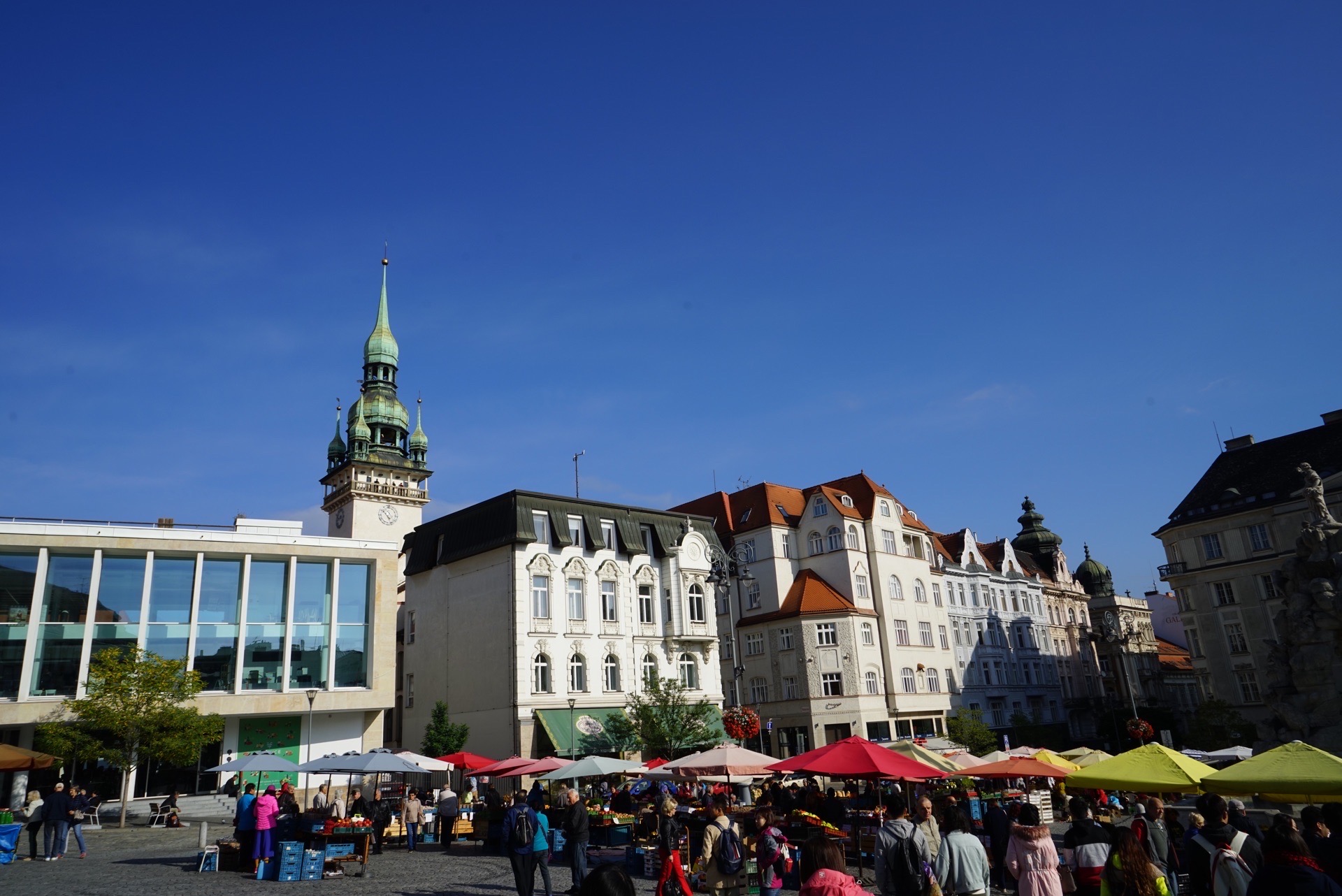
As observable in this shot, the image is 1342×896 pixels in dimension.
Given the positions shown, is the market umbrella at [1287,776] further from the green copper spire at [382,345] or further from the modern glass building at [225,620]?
the green copper spire at [382,345]

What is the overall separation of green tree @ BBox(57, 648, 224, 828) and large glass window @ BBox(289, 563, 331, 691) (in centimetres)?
503

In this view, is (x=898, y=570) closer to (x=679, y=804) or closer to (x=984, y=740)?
(x=984, y=740)

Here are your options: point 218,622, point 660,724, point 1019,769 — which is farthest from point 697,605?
point 1019,769

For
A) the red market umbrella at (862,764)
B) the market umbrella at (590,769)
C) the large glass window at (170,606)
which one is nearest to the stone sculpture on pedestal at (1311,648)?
the red market umbrella at (862,764)

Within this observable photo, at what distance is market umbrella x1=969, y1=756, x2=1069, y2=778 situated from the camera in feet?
71.9

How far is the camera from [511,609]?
133 feet

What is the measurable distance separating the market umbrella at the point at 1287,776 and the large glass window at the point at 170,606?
3597 cm

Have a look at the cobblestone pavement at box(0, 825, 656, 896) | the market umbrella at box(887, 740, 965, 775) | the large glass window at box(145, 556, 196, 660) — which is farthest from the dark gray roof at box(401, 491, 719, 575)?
the market umbrella at box(887, 740, 965, 775)

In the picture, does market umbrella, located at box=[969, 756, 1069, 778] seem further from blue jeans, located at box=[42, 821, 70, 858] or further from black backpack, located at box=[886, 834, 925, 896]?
blue jeans, located at box=[42, 821, 70, 858]

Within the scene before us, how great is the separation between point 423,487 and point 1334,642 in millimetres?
78807

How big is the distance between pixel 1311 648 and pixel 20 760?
43762mm

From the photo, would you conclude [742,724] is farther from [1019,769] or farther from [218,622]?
[218,622]

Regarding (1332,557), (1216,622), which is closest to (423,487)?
(1216,622)

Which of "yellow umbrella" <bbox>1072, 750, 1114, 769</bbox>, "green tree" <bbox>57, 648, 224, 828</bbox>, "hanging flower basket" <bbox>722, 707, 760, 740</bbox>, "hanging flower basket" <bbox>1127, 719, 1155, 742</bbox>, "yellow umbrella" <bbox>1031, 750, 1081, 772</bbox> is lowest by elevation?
"yellow umbrella" <bbox>1072, 750, 1114, 769</bbox>
